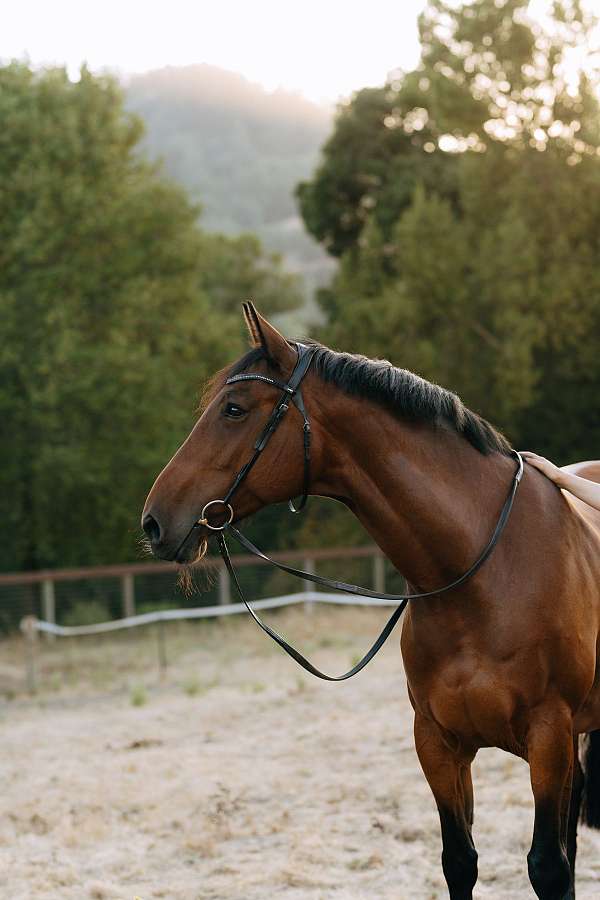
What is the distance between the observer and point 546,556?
3098mm

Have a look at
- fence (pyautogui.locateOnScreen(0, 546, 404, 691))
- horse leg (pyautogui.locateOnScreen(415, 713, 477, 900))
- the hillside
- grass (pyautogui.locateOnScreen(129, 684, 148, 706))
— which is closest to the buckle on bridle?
horse leg (pyautogui.locateOnScreen(415, 713, 477, 900))

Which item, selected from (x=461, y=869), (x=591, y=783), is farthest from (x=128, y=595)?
(x=461, y=869)

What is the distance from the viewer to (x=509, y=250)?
1695 centimetres

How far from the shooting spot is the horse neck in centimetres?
297

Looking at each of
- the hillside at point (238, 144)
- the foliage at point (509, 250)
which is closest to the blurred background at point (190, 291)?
the foliage at point (509, 250)

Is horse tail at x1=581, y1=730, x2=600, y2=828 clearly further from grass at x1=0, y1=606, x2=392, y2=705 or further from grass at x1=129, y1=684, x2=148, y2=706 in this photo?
grass at x1=129, y1=684, x2=148, y2=706

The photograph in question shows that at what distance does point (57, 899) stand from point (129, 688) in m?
6.74

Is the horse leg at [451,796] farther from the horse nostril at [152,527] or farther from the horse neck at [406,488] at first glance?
the horse nostril at [152,527]

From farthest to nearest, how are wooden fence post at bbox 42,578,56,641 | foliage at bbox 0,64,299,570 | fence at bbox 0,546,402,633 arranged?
foliage at bbox 0,64,299,570 → fence at bbox 0,546,402,633 → wooden fence post at bbox 42,578,56,641

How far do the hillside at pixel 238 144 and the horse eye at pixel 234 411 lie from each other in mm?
75940

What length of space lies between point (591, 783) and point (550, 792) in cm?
147

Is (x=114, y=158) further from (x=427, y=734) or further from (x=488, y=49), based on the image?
(x=427, y=734)

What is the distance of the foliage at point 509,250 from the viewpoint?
17109mm

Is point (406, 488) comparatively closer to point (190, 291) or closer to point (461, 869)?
point (461, 869)
